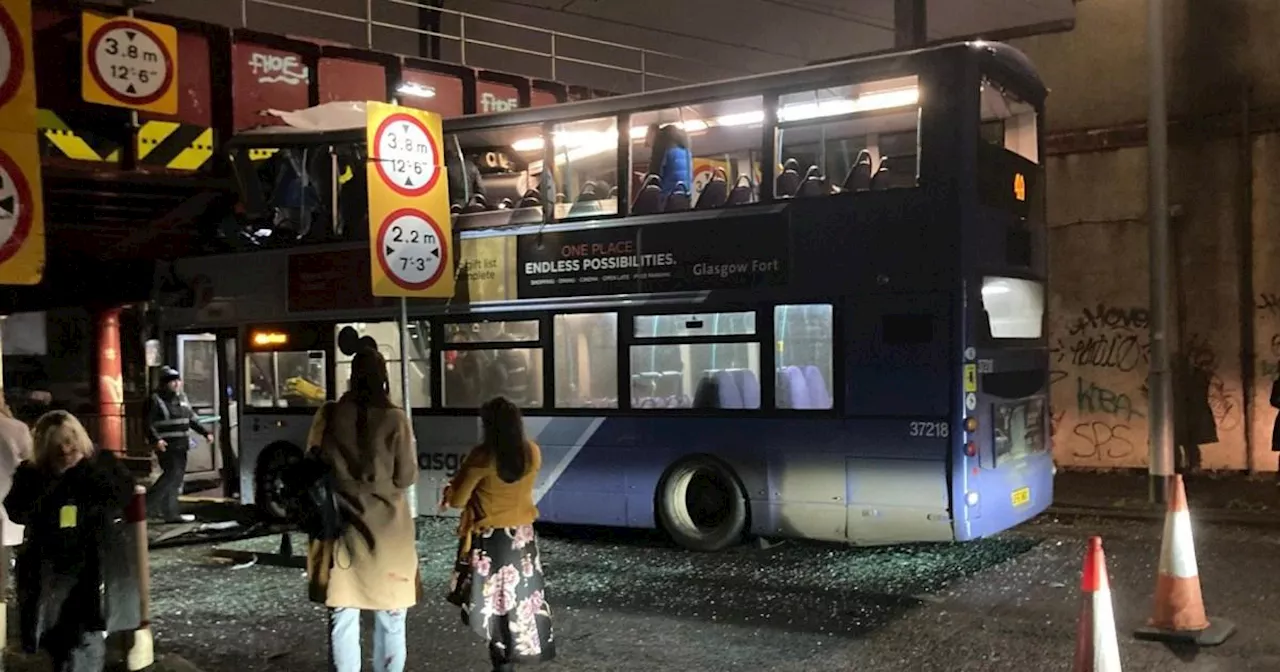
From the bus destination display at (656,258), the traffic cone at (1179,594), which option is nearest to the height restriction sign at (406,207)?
the bus destination display at (656,258)

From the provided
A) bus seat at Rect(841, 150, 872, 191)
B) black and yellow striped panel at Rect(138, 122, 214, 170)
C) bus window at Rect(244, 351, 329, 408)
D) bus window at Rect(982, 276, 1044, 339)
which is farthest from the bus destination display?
black and yellow striped panel at Rect(138, 122, 214, 170)

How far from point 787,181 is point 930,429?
7.85ft

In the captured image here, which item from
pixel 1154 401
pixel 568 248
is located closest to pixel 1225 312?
pixel 1154 401

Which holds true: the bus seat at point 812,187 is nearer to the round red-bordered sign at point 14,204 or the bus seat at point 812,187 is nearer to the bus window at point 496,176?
the bus window at point 496,176

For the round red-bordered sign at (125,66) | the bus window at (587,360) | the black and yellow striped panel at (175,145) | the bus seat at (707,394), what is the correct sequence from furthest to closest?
the black and yellow striped panel at (175,145) → the round red-bordered sign at (125,66) → the bus window at (587,360) → the bus seat at (707,394)

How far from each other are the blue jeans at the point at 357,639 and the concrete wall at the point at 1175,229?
35.6 feet

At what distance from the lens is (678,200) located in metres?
9.80

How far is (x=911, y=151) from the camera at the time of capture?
8836mm

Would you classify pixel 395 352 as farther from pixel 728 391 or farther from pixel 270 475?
pixel 728 391

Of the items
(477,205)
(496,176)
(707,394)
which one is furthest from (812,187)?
(496,176)

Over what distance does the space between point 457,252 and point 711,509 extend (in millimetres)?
3554

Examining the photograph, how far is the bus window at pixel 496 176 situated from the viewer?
10586 mm

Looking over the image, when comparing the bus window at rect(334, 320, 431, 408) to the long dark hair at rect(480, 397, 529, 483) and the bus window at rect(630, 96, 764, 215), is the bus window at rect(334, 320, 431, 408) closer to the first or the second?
the bus window at rect(630, 96, 764, 215)

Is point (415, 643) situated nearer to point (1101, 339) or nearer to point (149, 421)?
point (149, 421)
